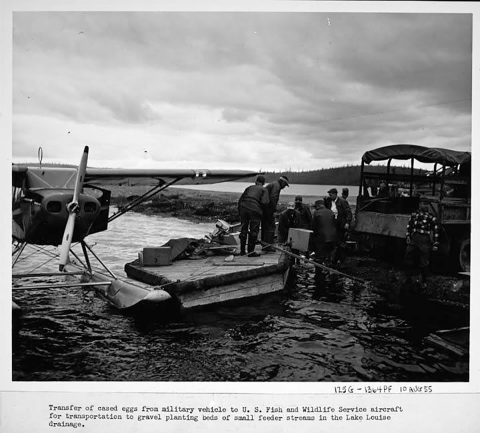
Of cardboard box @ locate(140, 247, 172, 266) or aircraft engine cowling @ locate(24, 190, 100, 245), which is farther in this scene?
cardboard box @ locate(140, 247, 172, 266)

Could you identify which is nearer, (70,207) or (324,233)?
(70,207)

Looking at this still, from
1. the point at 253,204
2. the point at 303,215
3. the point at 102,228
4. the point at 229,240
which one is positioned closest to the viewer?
the point at 102,228

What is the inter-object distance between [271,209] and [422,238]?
2974 mm

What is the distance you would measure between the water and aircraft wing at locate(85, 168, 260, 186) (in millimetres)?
2158

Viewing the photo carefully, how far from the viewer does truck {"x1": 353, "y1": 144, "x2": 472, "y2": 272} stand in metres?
8.55

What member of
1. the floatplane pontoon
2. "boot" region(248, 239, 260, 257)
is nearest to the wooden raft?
the floatplane pontoon

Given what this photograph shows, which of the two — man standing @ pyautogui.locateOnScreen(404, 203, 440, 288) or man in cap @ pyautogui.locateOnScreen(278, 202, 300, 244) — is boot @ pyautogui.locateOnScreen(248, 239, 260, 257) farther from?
man standing @ pyautogui.locateOnScreen(404, 203, 440, 288)

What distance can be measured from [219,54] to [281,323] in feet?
12.9

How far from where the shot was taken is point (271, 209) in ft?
28.8

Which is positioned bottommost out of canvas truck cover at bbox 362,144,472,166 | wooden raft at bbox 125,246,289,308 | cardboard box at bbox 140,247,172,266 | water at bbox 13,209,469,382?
water at bbox 13,209,469,382

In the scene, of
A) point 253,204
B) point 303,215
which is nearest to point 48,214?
point 253,204

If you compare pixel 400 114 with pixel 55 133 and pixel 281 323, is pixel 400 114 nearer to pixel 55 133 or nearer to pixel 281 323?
pixel 281 323

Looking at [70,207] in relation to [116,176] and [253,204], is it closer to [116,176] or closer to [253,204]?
[116,176]

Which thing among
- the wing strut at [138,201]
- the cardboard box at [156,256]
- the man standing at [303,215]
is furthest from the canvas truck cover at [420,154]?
the cardboard box at [156,256]
